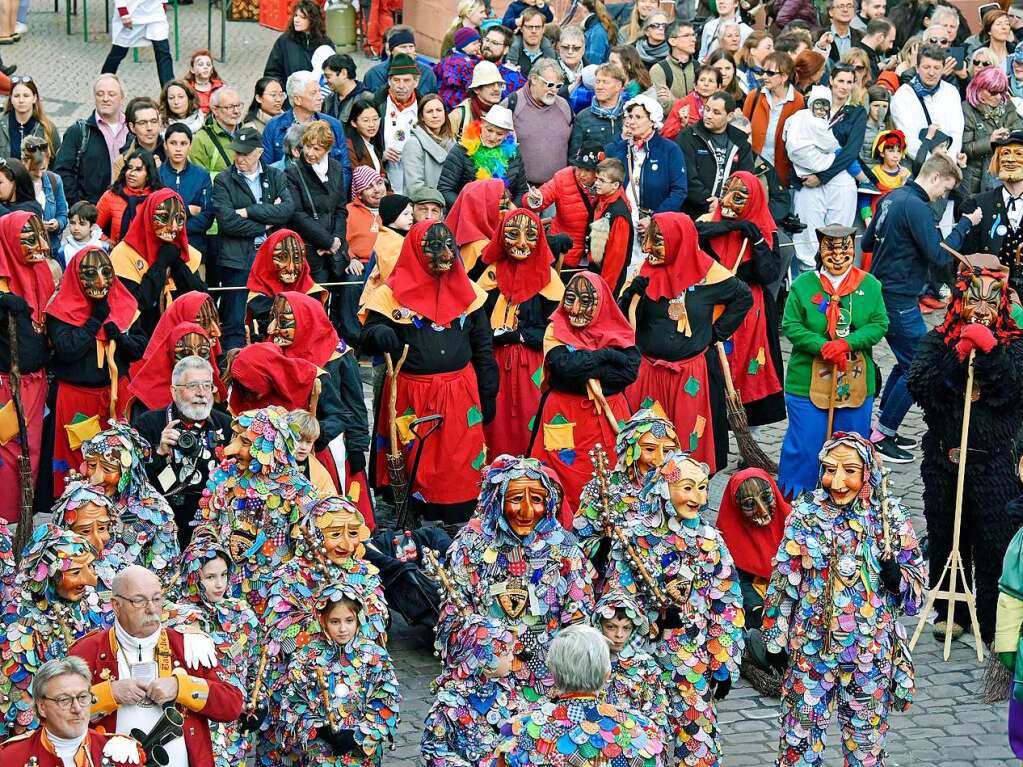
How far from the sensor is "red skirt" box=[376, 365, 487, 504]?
484 inches

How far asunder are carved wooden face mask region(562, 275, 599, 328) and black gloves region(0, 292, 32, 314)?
10.4 ft

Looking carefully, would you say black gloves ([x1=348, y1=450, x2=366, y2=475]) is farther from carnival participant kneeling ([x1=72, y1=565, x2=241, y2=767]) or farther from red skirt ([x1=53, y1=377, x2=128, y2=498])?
carnival participant kneeling ([x1=72, y1=565, x2=241, y2=767])

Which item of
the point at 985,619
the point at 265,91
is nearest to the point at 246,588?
the point at 985,619

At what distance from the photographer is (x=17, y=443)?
479 inches

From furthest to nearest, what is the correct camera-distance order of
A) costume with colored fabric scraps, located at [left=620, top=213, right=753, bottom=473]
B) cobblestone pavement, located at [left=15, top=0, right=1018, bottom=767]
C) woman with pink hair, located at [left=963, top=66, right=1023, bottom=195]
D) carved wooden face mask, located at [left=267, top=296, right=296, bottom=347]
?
woman with pink hair, located at [left=963, top=66, right=1023, bottom=195] → costume with colored fabric scraps, located at [left=620, top=213, right=753, bottom=473] → carved wooden face mask, located at [left=267, top=296, right=296, bottom=347] → cobblestone pavement, located at [left=15, top=0, right=1018, bottom=767]

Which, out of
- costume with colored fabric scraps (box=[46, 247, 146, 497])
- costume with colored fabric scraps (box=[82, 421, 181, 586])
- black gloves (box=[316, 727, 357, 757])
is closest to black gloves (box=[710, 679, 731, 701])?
black gloves (box=[316, 727, 357, 757])

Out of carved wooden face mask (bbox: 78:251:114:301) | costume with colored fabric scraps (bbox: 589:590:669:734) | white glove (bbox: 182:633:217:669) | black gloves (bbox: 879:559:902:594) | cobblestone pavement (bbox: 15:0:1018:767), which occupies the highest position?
carved wooden face mask (bbox: 78:251:114:301)

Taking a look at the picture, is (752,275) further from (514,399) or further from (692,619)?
(692,619)

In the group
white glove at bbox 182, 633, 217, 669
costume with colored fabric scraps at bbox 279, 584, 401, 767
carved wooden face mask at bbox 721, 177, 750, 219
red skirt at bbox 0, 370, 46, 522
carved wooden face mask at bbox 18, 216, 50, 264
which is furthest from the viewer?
carved wooden face mask at bbox 721, 177, 750, 219

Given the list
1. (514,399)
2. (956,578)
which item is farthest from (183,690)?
(956,578)

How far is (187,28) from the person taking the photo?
75.0 ft

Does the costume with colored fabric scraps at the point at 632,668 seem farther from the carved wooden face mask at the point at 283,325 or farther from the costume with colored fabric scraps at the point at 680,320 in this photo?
the costume with colored fabric scraps at the point at 680,320

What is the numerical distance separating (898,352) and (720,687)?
5.08 m

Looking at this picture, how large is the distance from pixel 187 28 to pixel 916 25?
26.1 ft
